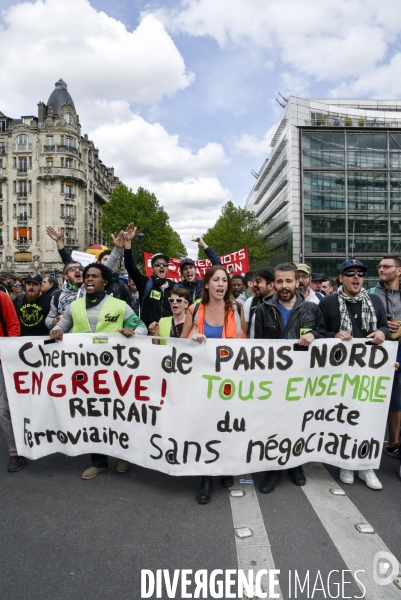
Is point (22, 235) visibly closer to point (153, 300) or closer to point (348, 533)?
point (153, 300)

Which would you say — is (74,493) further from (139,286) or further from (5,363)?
(139,286)

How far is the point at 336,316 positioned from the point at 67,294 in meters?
3.29

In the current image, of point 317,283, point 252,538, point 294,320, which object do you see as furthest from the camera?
point 317,283

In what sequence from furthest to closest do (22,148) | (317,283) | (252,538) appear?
(22,148) < (317,283) < (252,538)

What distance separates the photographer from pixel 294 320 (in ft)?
12.2

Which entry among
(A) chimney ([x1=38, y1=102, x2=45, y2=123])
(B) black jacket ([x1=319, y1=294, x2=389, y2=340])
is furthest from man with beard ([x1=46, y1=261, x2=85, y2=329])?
(A) chimney ([x1=38, y1=102, x2=45, y2=123])

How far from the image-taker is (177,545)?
2.73 metres

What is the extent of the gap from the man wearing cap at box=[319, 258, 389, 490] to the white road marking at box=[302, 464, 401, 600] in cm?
35

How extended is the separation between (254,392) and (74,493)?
1832 mm

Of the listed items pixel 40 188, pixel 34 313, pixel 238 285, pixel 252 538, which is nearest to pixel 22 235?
pixel 40 188

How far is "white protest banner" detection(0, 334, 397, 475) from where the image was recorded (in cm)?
349

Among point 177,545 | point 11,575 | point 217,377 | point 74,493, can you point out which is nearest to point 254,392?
point 217,377

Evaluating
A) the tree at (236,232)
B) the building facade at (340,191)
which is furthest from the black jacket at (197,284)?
the building facade at (340,191)

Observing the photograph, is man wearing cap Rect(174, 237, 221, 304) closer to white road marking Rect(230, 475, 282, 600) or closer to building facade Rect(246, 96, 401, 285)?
white road marking Rect(230, 475, 282, 600)
